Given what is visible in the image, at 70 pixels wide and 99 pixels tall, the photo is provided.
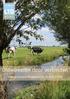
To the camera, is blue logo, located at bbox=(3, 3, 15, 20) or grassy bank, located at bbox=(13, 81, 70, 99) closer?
blue logo, located at bbox=(3, 3, 15, 20)

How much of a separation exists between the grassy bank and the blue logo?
115 inches

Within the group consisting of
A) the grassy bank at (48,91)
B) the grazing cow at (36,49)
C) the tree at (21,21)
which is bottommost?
the grassy bank at (48,91)

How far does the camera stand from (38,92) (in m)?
10.7

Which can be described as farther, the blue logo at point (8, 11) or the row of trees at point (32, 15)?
the row of trees at point (32, 15)

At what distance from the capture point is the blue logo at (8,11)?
818cm

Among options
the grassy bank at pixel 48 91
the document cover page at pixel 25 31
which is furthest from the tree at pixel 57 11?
the grassy bank at pixel 48 91

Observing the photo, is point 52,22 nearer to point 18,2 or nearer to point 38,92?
point 18,2

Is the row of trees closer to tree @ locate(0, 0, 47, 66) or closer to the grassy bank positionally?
tree @ locate(0, 0, 47, 66)

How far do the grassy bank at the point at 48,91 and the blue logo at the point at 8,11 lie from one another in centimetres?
292

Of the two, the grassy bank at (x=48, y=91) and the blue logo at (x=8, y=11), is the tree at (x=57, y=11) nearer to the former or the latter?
the blue logo at (x=8, y=11)

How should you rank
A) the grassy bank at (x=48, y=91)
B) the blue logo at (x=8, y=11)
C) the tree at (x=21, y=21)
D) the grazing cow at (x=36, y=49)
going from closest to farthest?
1. the blue logo at (x=8, y=11)
2. the tree at (x=21, y=21)
3. the grazing cow at (x=36, y=49)
4. the grassy bank at (x=48, y=91)

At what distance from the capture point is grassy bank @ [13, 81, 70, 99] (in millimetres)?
10516

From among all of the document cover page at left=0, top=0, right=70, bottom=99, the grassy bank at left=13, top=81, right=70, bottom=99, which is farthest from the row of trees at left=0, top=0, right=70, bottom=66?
the grassy bank at left=13, top=81, right=70, bottom=99

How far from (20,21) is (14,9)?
336mm
